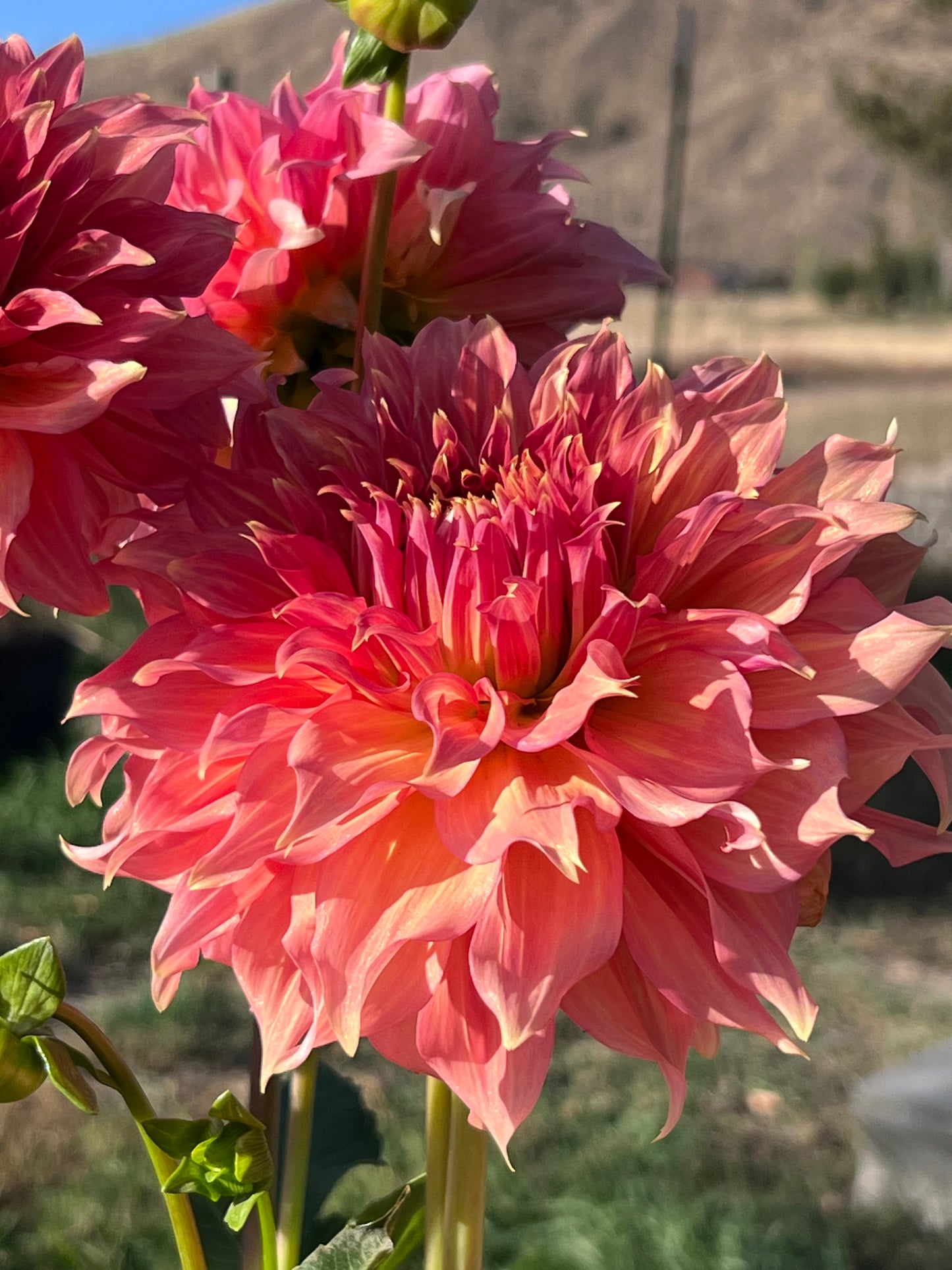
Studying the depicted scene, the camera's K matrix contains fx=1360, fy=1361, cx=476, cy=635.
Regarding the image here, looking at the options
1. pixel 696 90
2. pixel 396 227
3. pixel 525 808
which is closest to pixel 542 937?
pixel 525 808

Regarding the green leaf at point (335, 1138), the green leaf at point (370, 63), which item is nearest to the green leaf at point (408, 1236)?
the green leaf at point (335, 1138)

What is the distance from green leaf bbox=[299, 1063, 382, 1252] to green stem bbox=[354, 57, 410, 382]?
0.36 meters

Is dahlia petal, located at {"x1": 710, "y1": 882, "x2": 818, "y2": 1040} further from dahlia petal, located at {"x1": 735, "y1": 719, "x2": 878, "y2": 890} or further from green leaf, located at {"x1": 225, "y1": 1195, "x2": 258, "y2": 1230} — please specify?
green leaf, located at {"x1": 225, "y1": 1195, "x2": 258, "y2": 1230}

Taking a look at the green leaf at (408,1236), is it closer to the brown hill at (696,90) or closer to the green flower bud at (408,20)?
the green flower bud at (408,20)

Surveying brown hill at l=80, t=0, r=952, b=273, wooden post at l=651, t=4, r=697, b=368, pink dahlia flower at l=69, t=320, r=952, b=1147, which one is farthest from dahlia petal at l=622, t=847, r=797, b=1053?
brown hill at l=80, t=0, r=952, b=273

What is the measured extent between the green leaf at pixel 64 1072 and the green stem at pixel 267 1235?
8 centimetres

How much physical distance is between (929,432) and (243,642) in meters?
8.44

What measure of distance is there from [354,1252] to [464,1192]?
4cm

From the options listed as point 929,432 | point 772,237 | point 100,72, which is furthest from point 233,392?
point 100,72

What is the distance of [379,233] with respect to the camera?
441 mm

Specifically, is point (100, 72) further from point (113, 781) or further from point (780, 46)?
point (113, 781)

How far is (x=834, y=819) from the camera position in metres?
0.35

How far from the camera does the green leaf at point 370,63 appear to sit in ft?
1.45

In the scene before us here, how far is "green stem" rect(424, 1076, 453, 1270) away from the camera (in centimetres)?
43
